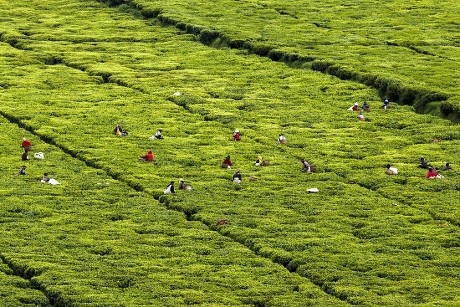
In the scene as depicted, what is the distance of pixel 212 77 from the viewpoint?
90812mm

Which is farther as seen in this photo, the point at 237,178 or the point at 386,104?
the point at 386,104

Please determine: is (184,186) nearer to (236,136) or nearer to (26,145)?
(236,136)

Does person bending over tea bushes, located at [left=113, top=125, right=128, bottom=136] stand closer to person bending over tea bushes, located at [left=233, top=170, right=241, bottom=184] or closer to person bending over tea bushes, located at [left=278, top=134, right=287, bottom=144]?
person bending over tea bushes, located at [left=278, top=134, right=287, bottom=144]

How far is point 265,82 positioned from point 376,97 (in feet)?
32.7

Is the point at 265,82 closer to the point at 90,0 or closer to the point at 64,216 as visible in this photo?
the point at 64,216

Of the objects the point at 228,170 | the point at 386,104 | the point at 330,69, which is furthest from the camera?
the point at 330,69

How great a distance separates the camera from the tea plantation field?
160 feet

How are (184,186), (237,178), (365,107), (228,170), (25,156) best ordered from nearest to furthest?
(184,186), (237,178), (228,170), (25,156), (365,107)

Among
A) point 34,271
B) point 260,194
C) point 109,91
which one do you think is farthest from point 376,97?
point 34,271

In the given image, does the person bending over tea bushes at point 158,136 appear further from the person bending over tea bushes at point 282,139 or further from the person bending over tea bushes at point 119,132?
the person bending over tea bushes at point 282,139

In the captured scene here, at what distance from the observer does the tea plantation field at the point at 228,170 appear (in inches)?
1921

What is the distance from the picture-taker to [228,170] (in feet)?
213

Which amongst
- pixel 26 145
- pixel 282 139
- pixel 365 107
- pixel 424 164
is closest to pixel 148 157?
pixel 26 145

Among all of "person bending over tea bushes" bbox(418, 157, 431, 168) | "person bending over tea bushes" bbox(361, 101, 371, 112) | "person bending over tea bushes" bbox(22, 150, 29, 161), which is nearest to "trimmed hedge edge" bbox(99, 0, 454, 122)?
"person bending over tea bushes" bbox(361, 101, 371, 112)
